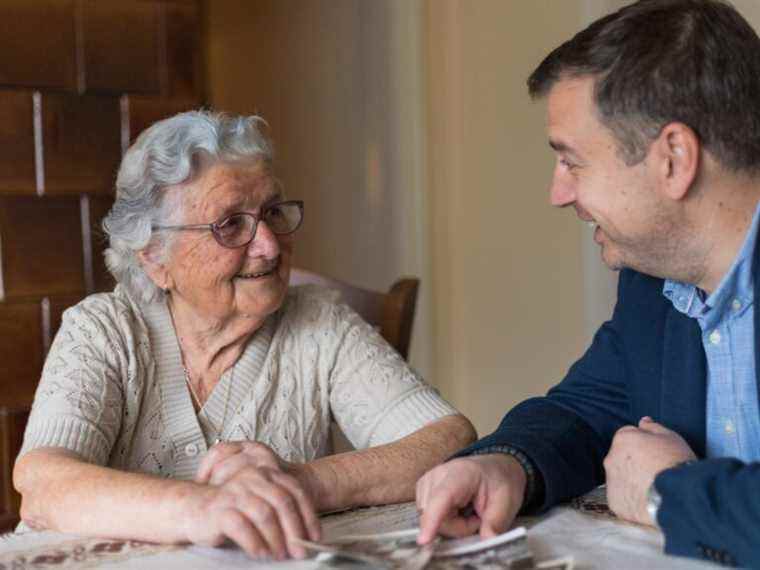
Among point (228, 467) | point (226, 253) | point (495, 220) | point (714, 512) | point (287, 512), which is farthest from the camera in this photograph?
point (495, 220)

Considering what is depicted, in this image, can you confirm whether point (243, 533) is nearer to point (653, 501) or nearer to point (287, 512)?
point (287, 512)

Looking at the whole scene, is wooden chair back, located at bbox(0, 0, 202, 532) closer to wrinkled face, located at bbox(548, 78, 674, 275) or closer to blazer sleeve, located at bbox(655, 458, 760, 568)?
wrinkled face, located at bbox(548, 78, 674, 275)

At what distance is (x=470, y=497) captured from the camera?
1.30 metres

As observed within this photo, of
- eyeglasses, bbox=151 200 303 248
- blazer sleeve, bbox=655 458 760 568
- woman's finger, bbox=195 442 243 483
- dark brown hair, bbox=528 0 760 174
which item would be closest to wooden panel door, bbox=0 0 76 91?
eyeglasses, bbox=151 200 303 248

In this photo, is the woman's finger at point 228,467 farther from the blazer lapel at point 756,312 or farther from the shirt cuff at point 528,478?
the blazer lapel at point 756,312

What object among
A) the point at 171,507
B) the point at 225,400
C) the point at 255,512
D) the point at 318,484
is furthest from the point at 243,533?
the point at 225,400

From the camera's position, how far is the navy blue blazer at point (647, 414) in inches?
44.4

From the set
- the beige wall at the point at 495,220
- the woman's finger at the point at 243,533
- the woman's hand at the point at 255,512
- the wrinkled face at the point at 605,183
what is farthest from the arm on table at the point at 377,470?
the beige wall at the point at 495,220

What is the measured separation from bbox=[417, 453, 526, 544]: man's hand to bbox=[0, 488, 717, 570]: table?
0.13ft

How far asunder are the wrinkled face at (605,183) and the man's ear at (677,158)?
0.02 m

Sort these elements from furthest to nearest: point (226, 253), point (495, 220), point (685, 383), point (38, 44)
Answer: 1. point (495, 220)
2. point (38, 44)
3. point (226, 253)
4. point (685, 383)

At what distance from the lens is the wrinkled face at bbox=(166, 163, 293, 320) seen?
1871 mm

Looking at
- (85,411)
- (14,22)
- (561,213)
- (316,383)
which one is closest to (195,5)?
(14,22)

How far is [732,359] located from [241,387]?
33.7 inches
